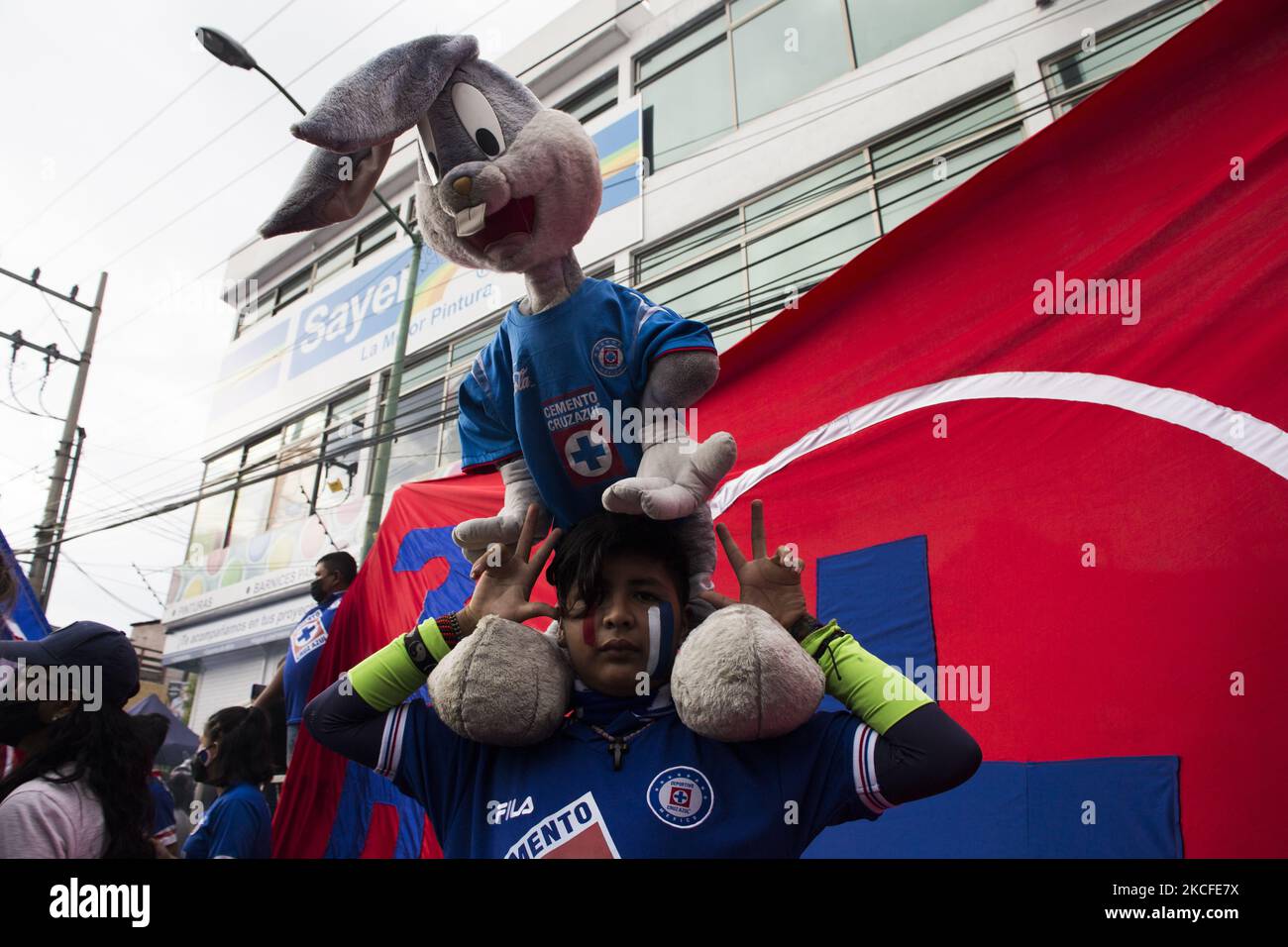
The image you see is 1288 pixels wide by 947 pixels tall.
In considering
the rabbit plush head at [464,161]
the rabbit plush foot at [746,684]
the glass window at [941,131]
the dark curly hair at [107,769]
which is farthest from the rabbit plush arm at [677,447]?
the glass window at [941,131]

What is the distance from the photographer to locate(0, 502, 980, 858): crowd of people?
4.41 ft

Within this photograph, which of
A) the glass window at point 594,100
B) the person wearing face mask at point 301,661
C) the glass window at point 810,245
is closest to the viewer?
the person wearing face mask at point 301,661

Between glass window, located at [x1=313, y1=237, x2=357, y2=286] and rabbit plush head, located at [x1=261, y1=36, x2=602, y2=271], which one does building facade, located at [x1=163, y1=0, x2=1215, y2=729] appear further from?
rabbit plush head, located at [x1=261, y1=36, x2=602, y2=271]

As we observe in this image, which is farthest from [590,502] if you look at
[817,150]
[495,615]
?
[817,150]

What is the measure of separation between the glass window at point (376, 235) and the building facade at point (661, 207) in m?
0.04

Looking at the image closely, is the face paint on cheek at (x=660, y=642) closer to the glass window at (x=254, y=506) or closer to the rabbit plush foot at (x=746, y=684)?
the rabbit plush foot at (x=746, y=684)

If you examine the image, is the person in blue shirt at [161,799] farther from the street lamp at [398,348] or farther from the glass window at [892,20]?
the glass window at [892,20]

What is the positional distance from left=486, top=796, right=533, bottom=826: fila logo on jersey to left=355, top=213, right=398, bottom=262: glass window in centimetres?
1287

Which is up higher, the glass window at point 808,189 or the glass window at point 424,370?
the glass window at point 808,189

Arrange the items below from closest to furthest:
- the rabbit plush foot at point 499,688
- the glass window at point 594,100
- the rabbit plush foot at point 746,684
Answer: the rabbit plush foot at point 746,684
the rabbit plush foot at point 499,688
the glass window at point 594,100

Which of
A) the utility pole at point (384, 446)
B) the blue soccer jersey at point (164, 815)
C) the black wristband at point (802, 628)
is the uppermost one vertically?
the utility pole at point (384, 446)

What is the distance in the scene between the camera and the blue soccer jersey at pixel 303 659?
11.9 feet

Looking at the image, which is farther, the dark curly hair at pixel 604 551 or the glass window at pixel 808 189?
the glass window at pixel 808 189
